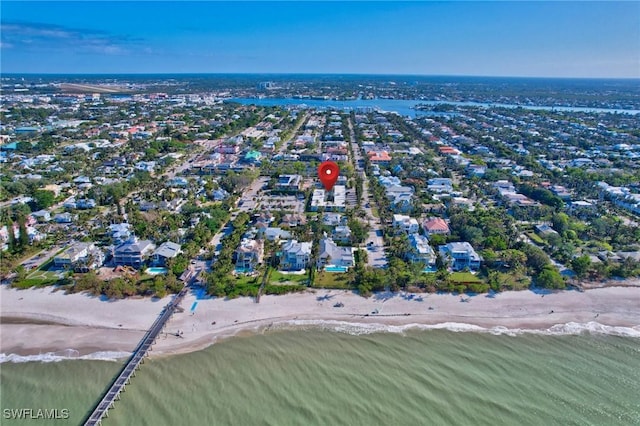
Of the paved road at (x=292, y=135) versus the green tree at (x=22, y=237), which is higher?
the paved road at (x=292, y=135)

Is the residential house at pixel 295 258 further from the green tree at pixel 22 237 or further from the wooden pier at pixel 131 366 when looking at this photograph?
the green tree at pixel 22 237

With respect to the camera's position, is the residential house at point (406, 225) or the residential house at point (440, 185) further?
the residential house at point (440, 185)

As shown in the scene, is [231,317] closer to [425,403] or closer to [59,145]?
[425,403]

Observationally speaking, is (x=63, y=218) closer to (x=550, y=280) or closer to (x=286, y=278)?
(x=286, y=278)

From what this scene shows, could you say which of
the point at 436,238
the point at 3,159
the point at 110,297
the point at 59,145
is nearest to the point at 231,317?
the point at 110,297

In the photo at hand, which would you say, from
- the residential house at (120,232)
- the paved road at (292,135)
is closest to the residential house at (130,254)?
the residential house at (120,232)

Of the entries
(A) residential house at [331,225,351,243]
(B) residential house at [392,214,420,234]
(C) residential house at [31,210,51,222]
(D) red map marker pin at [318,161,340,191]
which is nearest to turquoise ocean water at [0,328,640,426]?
(A) residential house at [331,225,351,243]

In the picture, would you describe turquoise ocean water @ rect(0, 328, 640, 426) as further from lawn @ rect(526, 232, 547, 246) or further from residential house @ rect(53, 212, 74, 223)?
residential house @ rect(53, 212, 74, 223)
